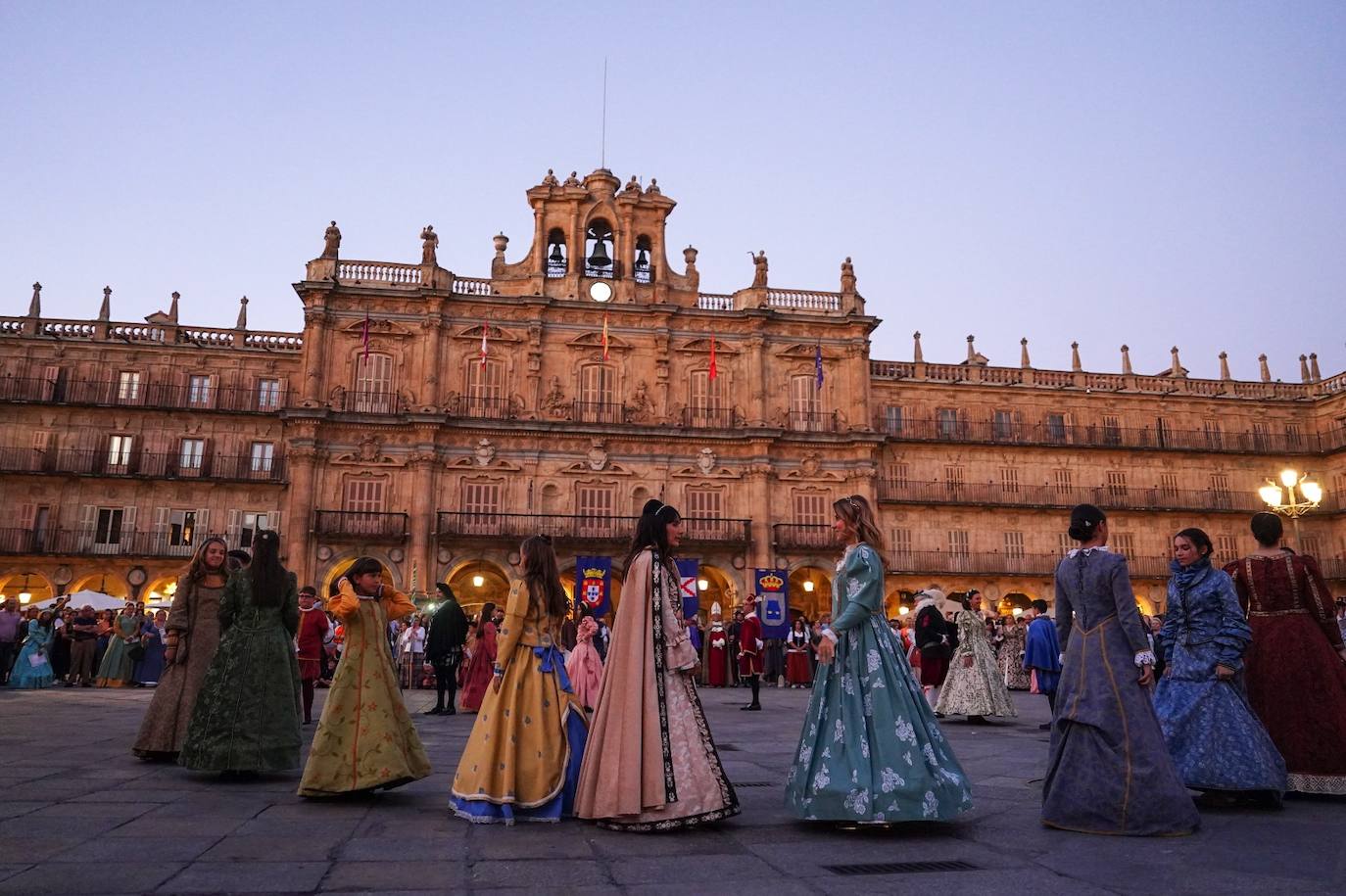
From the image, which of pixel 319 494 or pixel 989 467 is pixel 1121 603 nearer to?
pixel 319 494

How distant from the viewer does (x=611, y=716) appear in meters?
5.25

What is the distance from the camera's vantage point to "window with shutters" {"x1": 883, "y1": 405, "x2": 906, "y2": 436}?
112 ft

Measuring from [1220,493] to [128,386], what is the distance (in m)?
37.3

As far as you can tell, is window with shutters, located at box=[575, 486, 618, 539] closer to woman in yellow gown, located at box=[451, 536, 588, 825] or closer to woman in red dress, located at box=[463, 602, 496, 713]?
woman in red dress, located at box=[463, 602, 496, 713]

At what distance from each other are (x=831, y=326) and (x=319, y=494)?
55.1 feet

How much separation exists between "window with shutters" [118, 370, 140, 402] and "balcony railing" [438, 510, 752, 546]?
36.2 feet

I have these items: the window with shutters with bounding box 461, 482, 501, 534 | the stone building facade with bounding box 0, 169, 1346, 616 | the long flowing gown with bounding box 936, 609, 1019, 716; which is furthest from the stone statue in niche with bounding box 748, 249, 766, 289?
the long flowing gown with bounding box 936, 609, 1019, 716

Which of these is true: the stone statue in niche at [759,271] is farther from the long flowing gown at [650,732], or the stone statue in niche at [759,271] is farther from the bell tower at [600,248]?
the long flowing gown at [650,732]

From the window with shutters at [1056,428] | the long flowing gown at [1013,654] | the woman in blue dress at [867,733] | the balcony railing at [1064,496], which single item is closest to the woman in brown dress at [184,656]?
the woman in blue dress at [867,733]

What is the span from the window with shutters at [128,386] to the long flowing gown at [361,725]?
29.3 metres

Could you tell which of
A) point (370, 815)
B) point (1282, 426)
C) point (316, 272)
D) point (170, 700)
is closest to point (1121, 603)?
point (370, 815)

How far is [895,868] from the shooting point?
4.26 meters

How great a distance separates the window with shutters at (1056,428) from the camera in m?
35.4

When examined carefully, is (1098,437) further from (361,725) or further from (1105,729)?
(361,725)
